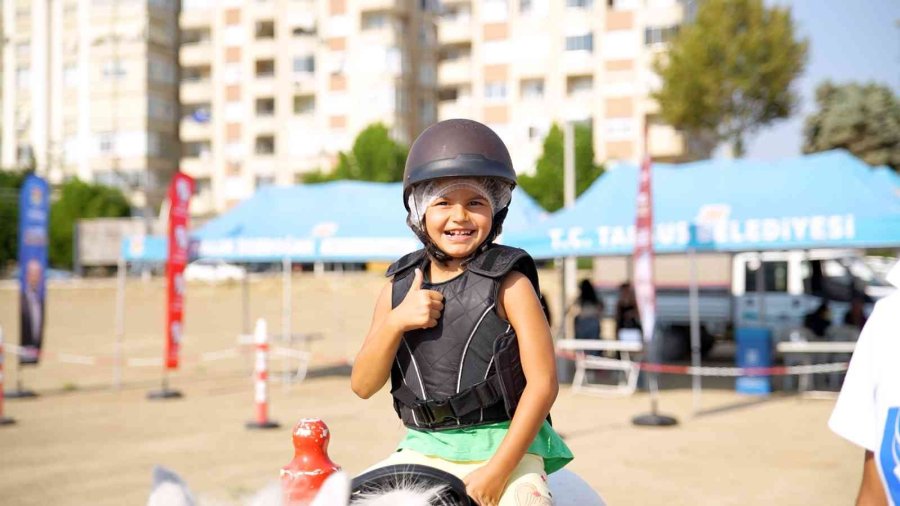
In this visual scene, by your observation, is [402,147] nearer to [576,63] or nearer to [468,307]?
[576,63]

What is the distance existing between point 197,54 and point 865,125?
4595 cm

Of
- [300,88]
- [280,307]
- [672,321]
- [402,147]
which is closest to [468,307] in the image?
[672,321]

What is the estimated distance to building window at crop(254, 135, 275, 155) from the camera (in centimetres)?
6384

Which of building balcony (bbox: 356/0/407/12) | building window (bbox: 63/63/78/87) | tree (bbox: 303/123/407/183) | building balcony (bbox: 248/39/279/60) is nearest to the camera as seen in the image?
tree (bbox: 303/123/407/183)

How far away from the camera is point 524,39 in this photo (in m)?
56.7

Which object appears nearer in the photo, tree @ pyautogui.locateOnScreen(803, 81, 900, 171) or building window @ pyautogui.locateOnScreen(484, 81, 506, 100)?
tree @ pyautogui.locateOnScreen(803, 81, 900, 171)

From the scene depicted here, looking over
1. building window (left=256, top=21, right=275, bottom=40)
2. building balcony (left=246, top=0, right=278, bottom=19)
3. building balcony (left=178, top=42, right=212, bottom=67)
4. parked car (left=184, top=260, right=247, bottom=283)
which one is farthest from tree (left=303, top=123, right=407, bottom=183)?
building balcony (left=178, top=42, right=212, bottom=67)

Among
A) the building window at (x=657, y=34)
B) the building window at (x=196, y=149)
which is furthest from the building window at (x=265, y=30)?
the building window at (x=657, y=34)

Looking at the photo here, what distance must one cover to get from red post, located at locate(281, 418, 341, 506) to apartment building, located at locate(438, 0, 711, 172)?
50.9 metres

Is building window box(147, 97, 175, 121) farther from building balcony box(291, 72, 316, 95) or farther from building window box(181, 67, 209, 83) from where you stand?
building balcony box(291, 72, 316, 95)

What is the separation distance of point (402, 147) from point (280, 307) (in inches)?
800

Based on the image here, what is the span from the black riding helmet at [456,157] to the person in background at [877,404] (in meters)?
1.07

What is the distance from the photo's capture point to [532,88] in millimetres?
56812

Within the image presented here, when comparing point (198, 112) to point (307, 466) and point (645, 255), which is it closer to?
point (645, 255)
